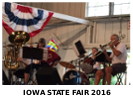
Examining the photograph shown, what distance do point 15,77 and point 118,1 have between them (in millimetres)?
3739

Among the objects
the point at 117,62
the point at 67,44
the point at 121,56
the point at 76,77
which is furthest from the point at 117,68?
the point at 67,44

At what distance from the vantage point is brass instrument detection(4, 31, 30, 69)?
19.9 feet

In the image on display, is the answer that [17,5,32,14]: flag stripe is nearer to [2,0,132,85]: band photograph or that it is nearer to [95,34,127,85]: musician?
[2,0,132,85]: band photograph

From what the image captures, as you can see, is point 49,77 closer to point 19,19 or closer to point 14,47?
point 14,47

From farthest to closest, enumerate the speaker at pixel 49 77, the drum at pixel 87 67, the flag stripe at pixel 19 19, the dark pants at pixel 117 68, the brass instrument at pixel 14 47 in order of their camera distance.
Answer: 1. the flag stripe at pixel 19 19
2. the drum at pixel 87 67
3. the brass instrument at pixel 14 47
4. the dark pants at pixel 117 68
5. the speaker at pixel 49 77

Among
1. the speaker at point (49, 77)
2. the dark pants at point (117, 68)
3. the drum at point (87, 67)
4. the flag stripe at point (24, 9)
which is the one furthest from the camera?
the flag stripe at point (24, 9)

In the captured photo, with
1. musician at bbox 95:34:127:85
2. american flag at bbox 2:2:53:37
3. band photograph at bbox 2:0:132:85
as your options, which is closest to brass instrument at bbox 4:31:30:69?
band photograph at bbox 2:0:132:85

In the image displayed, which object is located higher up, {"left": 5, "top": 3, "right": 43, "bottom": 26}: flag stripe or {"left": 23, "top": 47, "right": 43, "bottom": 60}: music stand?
{"left": 5, "top": 3, "right": 43, "bottom": 26}: flag stripe

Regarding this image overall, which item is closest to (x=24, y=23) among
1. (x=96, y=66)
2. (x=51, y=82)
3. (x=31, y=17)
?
(x=31, y=17)

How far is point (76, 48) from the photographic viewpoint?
700 cm

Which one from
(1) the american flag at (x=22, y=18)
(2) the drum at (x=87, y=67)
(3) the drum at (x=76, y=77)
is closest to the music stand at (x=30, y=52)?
(3) the drum at (x=76, y=77)

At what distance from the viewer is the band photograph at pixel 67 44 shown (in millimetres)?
5637

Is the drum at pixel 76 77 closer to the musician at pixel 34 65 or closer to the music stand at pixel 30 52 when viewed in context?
the musician at pixel 34 65

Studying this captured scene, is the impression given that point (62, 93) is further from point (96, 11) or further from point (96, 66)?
point (96, 11)
